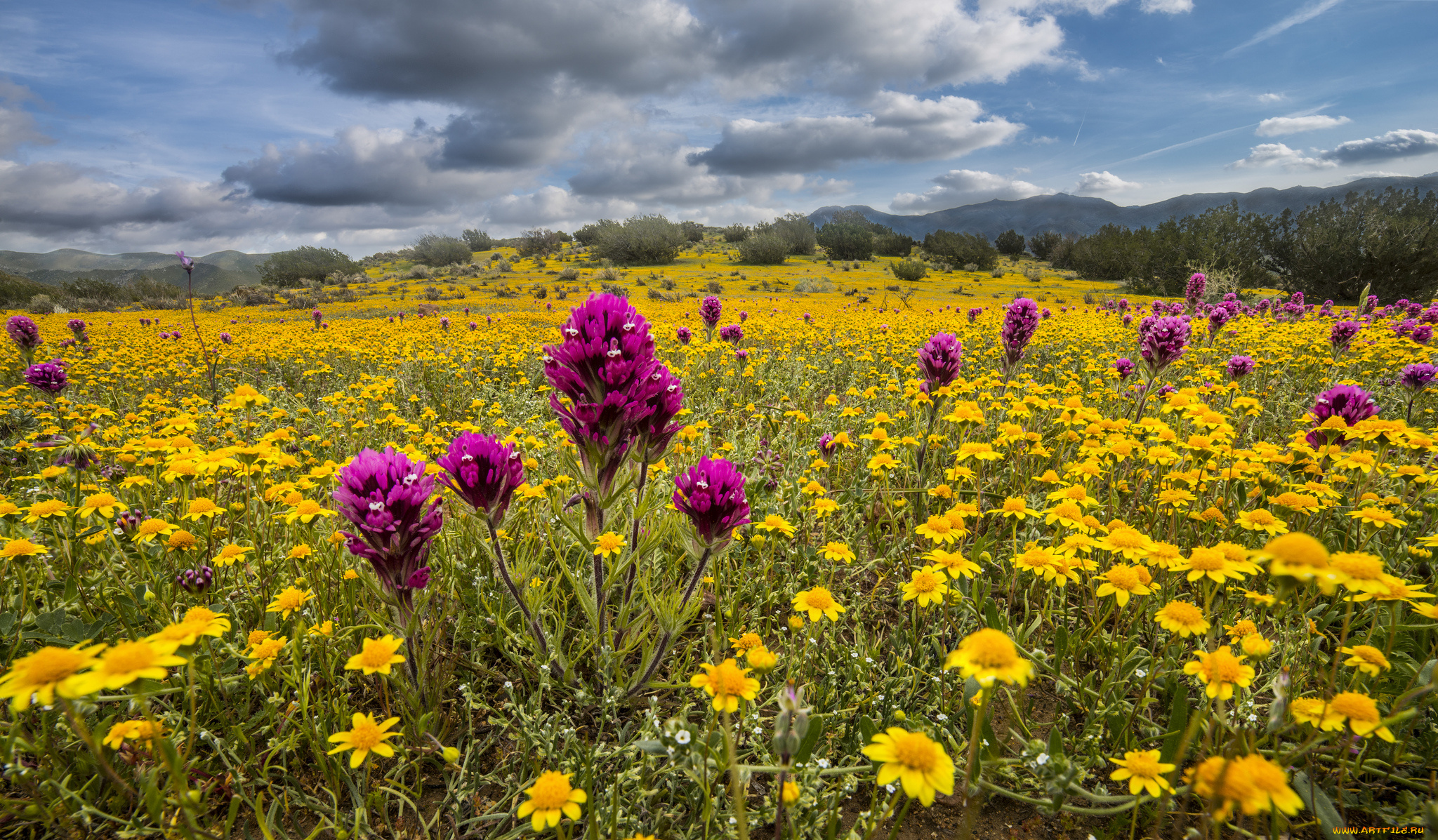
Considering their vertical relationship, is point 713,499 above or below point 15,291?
below

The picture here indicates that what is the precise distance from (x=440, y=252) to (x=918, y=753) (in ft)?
224

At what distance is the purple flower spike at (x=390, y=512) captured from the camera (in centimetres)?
214

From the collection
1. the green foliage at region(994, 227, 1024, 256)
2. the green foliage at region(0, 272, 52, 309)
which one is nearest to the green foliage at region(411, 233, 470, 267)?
the green foliage at region(0, 272, 52, 309)

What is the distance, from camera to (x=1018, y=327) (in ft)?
19.4

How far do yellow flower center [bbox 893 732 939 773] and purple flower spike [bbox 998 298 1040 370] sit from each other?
5.32 m

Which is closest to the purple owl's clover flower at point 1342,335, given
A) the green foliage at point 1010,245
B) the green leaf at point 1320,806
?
the green leaf at point 1320,806

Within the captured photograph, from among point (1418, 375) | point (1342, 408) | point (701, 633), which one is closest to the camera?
point (701, 633)

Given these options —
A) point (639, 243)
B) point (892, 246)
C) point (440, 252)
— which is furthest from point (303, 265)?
point (892, 246)

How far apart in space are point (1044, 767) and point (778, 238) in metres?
53.8

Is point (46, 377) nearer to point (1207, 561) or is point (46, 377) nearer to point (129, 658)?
point (129, 658)

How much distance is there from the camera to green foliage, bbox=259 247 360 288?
48.1 metres

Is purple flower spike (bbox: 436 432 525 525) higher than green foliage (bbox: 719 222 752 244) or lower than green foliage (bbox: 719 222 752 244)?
lower

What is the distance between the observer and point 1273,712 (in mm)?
1607

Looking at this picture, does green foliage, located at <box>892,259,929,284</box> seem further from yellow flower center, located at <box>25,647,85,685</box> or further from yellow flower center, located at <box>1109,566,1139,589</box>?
yellow flower center, located at <box>25,647,85,685</box>
